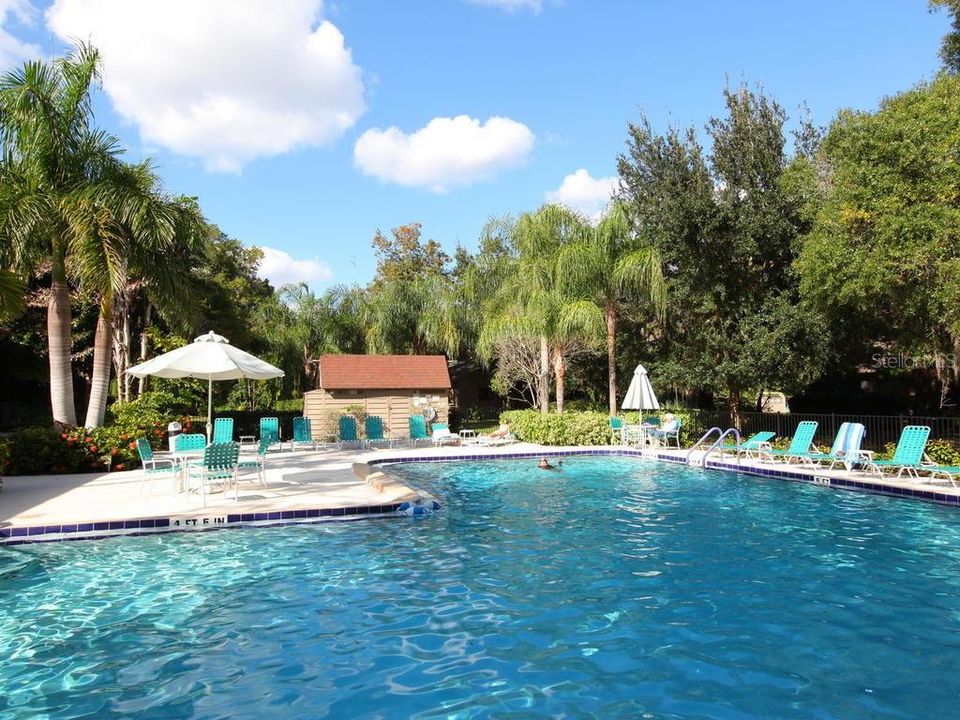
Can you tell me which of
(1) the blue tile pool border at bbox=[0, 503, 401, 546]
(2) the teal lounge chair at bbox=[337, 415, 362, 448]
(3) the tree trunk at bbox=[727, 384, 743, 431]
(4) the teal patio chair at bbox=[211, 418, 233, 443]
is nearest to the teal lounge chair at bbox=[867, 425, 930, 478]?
(3) the tree trunk at bbox=[727, 384, 743, 431]

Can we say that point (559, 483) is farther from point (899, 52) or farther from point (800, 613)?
point (899, 52)

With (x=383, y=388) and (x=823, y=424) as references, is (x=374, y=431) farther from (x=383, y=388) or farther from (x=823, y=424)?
(x=823, y=424)

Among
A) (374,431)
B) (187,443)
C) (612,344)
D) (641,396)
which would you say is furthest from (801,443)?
(374,431)

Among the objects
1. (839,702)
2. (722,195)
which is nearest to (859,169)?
Result: (722,195)

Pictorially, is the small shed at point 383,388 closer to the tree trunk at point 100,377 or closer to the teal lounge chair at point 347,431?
the teal lounge chair at point 347,431

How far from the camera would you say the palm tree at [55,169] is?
13078 millimetres

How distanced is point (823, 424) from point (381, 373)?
14.9m

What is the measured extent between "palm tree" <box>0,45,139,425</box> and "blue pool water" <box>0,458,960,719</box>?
307 inches

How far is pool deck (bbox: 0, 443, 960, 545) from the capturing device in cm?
876

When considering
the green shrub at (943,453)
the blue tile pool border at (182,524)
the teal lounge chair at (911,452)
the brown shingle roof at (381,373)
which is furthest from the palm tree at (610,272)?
the blue tile pool border at (182,524)

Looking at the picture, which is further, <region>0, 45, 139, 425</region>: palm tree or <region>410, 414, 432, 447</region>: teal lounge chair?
<region>410, 414, 432, 447</region>: teal lounge chair

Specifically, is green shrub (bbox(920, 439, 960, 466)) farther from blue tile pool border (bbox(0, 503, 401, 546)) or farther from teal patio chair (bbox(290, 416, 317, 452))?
teal patio chair (bbox(290, 416, 317, 452))

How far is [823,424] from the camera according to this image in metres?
21.2

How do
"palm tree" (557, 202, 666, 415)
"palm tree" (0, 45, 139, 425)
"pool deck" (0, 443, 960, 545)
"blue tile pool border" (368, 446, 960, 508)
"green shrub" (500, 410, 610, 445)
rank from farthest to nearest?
"palm tree" (557, 202, 666, 415) → "green shrub" (500, 410, 610, 445) → "palm tree" (0, 45, 139, 425) → "blue tile pool border" (368, 446, 960, 508) → "pool deck" (0, 443, 960, 545)
